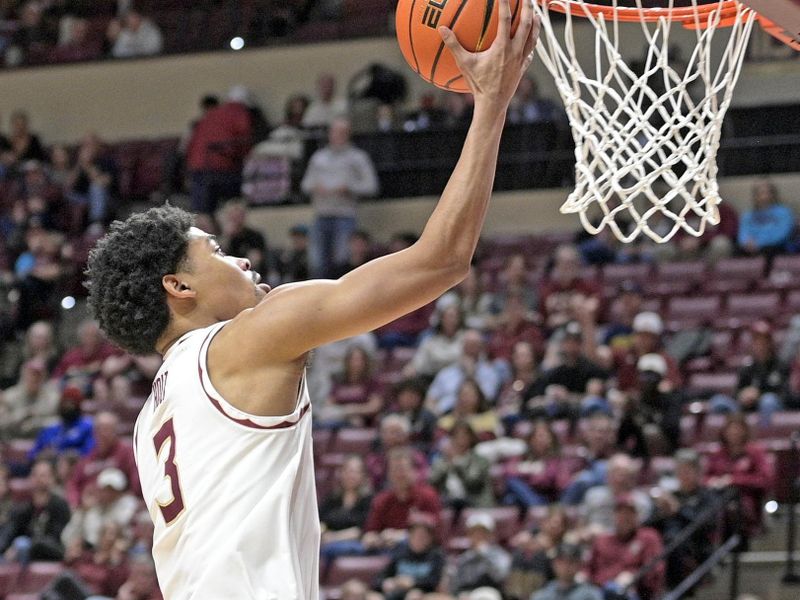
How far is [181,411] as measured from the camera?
292 centimetres

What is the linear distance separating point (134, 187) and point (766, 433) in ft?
23.9

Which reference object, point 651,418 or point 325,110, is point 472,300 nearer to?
point 651,418

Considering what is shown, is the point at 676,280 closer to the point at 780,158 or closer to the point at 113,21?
the point at 780,158

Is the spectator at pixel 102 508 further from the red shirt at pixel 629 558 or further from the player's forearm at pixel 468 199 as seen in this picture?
the player's forearm at pixel 468 199

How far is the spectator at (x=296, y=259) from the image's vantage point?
37.6 ft

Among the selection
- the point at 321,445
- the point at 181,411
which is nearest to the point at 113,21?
the point at 321,445

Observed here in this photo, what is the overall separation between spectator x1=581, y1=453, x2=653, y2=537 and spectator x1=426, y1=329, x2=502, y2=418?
149 cm

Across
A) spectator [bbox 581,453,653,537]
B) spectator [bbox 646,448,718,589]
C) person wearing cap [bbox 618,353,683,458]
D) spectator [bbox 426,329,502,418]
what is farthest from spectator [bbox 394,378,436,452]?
spectator [bbox 646,448,718,589]

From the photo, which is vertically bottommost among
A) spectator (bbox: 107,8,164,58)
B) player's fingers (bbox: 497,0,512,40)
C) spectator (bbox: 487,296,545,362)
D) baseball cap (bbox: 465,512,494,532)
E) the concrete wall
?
baseball cap (bbox: 465,512,494,532)

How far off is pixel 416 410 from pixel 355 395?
764 mm

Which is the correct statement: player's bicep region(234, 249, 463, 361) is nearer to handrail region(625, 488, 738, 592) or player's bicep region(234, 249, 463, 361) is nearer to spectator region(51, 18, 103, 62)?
handrail region(625, 488, 738, 592)

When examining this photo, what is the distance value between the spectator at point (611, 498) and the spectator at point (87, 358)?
4.43 m

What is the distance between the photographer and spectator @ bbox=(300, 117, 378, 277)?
1144 cm

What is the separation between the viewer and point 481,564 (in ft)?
25.4
